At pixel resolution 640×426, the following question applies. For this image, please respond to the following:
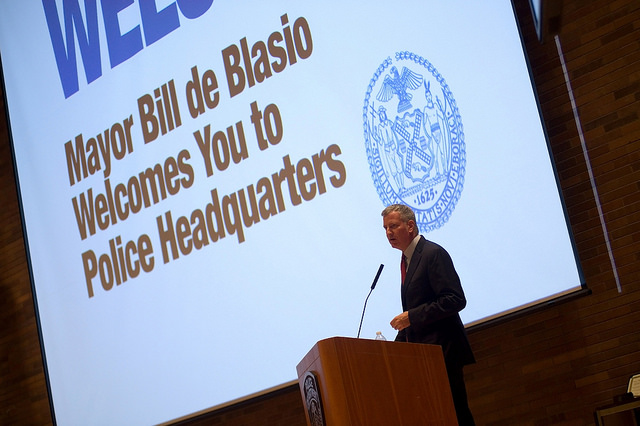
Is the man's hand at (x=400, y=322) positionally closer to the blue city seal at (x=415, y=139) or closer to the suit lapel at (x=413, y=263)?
the suit lapel at (x=413, y=263)

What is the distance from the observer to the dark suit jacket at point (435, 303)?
128 inches

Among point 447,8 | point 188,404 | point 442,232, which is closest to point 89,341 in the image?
point 188,404

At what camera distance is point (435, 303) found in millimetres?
3264

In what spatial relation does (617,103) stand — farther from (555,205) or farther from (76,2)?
(76,2)

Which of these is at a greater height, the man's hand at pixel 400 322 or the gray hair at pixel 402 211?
the gray hair at pixel 402 211

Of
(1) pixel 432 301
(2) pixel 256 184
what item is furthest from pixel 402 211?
(2) pixel 256 184

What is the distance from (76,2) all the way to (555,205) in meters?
4.03

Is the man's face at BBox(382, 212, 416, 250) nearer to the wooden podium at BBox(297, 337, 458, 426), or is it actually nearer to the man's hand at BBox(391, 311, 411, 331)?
the man's hand at BBox(391, 311, 411, 331)

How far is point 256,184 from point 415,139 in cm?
114

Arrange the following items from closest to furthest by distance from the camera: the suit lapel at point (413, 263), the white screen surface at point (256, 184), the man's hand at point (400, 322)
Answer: the man's hand at point (400, 322) < the suit lapel at point (413, 263) < the white screen surface at point (256, 184)

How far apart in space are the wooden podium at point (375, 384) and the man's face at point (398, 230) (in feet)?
2.26

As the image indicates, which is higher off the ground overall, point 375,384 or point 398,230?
point 398,230

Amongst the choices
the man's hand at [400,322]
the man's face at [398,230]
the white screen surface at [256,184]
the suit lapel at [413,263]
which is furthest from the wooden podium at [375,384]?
the white screen surface at [256,184]

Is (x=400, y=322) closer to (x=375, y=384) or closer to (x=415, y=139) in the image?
(x=375, y=384)
